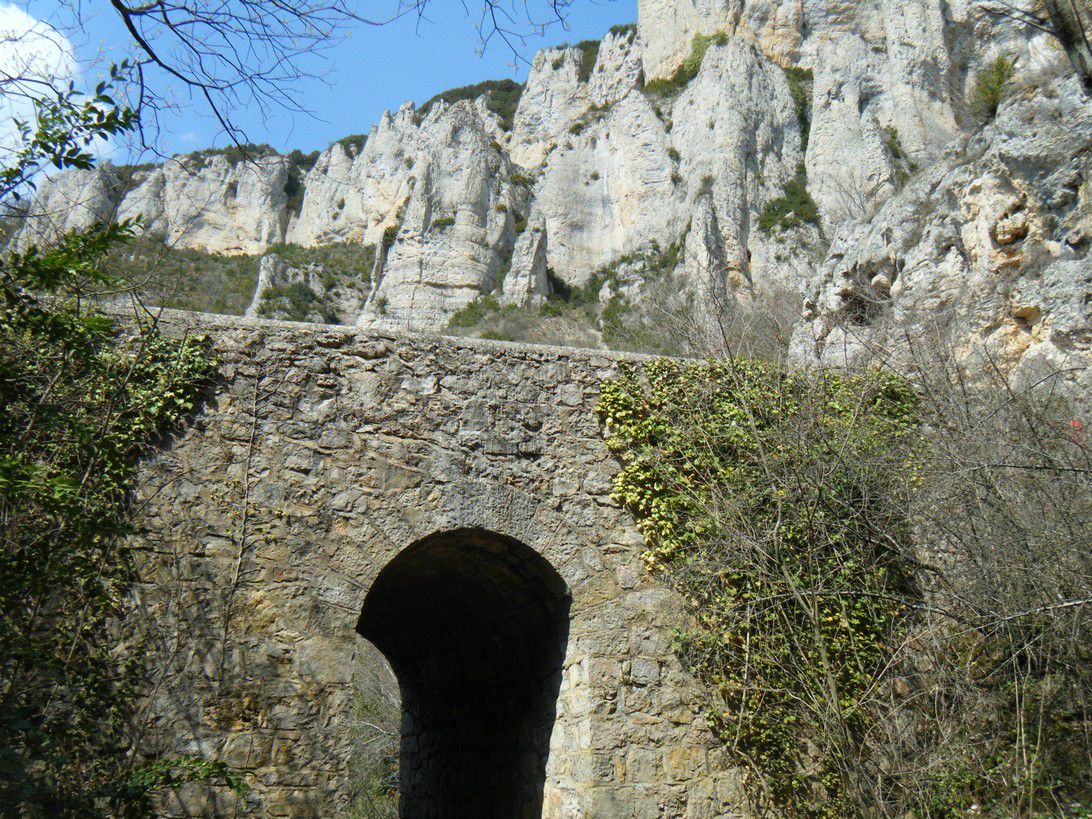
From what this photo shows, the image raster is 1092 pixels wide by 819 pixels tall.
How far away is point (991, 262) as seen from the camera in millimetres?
10031

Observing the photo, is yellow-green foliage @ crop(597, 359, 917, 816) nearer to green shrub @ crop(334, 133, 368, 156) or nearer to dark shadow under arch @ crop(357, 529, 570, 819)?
dark shadow under arch @ crop(357, 529, 570, 819)

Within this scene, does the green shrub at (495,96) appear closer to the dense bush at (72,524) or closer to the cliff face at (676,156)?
the cliff face at (676,156)

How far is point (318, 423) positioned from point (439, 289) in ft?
109

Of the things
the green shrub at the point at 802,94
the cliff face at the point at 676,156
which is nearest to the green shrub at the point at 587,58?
the cliff face at the point at 676,156

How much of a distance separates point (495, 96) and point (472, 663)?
52.9 m

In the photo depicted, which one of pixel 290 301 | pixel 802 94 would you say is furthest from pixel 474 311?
pixel 802 94

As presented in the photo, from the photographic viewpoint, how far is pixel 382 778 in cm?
1254

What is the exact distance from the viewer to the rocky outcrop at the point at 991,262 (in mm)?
8578

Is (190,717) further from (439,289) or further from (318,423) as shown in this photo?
(439,289)

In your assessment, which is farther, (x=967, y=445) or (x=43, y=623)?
(x=967, y=445)

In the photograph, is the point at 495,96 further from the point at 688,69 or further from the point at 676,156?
the point at 676,156

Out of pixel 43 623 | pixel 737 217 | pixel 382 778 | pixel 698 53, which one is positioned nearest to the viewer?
pixel 43 623

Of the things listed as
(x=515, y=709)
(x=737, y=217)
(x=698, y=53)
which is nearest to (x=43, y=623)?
(x=515, y=709)

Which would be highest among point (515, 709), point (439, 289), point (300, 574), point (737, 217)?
point (737, 217)
